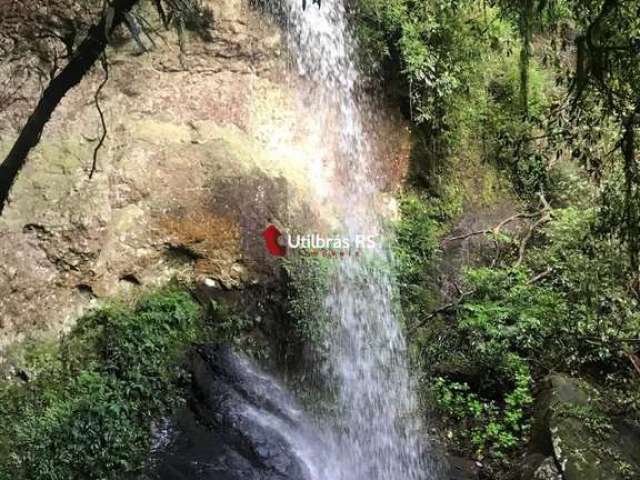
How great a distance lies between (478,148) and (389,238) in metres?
2.18

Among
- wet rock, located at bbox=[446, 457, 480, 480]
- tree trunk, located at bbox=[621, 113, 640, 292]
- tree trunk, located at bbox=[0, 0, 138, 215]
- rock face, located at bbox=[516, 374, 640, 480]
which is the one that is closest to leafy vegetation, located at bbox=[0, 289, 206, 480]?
tree trunk, located at bbox=[0, 0, 138, 215]

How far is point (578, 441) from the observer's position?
495 cm

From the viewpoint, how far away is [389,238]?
7.38 meters

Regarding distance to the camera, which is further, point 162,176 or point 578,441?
point 162,176

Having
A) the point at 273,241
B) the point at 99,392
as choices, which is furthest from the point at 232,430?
the point at 273,241

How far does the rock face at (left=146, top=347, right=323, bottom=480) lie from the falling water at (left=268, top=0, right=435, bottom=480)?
528 millimetres

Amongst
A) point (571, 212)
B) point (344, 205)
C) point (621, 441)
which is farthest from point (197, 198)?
point (621, 441)

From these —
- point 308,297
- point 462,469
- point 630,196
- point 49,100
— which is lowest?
point 462,469

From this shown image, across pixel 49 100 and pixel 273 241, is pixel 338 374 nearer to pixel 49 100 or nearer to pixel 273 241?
pixel 273 241

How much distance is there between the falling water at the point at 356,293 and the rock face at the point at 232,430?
528 mm

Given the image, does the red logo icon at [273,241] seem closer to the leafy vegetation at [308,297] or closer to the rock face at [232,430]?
the leafy vegetation at [308,297]

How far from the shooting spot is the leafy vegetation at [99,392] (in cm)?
447

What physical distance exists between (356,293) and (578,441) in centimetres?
262

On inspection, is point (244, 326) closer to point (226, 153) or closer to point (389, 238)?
point (226, 153)
